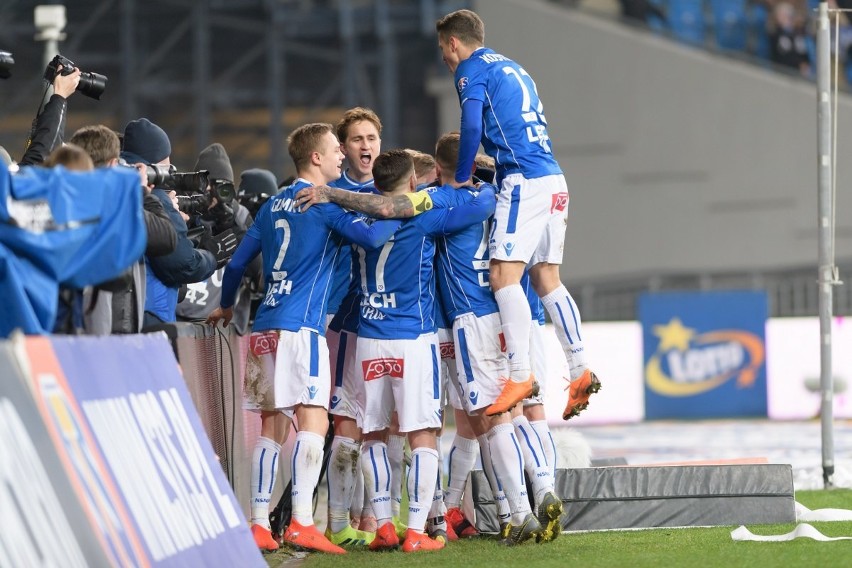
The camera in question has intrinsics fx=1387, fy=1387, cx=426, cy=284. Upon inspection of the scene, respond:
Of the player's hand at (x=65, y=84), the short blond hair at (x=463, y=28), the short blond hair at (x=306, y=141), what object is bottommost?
the short blond hair at (x=306, y=141)

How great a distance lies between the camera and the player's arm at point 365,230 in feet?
21.8

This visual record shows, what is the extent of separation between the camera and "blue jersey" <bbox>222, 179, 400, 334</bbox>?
6676 millimetres

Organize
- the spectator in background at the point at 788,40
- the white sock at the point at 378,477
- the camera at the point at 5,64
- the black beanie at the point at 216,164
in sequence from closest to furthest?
1. the camera at the point at 5,64
2. the white sock at the point at 378,477
3. the black beanie at the point at 216,164
4. the spectator in background at the point at 788,40

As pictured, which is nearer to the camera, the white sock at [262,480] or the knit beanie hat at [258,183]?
the white sock at [262,480]

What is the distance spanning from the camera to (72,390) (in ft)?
14.2

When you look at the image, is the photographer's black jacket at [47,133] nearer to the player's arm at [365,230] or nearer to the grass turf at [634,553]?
the player's arm at [365,230]

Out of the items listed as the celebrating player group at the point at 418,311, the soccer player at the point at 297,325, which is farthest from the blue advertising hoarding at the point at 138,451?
the celebrating player group at the point at 418,311

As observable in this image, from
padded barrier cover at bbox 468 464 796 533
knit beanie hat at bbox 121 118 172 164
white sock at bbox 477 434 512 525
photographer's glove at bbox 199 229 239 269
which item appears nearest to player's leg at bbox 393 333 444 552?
white sock at bbox 477 434 512 525

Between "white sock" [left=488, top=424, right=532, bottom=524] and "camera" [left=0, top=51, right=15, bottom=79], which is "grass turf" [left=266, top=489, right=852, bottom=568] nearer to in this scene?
"white sock" [left=488, top=424, right=532, bottom=524]

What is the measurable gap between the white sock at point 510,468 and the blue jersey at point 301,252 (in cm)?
100

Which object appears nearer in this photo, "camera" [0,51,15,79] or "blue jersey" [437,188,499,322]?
"camera" [0,51,15,79]

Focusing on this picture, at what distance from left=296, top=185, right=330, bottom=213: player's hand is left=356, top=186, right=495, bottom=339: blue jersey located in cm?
37

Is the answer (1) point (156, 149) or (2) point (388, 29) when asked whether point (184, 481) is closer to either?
(1) point (156, 149)

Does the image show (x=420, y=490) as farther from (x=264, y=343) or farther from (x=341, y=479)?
(x=264, y=343)
